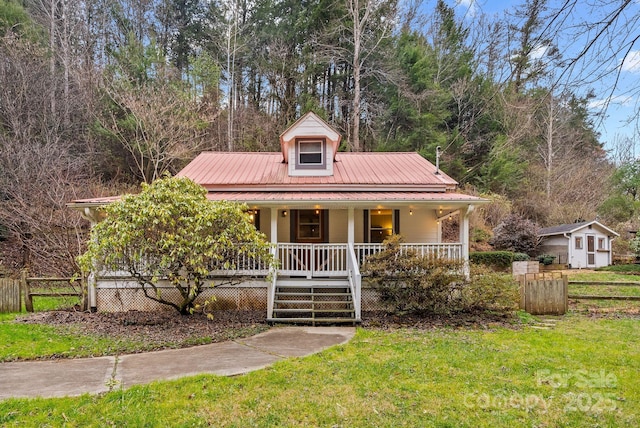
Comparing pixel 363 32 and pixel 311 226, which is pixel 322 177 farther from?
pixel 363 32

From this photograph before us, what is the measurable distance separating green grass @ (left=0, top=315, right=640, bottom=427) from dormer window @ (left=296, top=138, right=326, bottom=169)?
303 inches

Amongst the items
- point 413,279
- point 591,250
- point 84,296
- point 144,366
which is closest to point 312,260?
point 413,279

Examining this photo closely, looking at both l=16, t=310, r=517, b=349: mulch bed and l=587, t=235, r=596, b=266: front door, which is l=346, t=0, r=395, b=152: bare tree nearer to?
l=587, t=235, r=596, b=266: front door

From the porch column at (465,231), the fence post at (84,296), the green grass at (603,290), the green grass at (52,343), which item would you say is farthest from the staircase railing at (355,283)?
the green grass at (603,290)

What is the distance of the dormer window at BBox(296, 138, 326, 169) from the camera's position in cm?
1294

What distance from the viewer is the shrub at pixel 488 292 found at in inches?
356

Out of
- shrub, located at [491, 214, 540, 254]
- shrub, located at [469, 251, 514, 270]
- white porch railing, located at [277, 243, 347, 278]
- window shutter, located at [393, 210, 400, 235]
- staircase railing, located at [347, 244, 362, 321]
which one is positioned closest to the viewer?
staircase railing, located at [347, 244, 362, 321]

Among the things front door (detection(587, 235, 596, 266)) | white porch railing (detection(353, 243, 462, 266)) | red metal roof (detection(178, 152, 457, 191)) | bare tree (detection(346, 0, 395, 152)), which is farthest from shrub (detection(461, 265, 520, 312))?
front door (detection(587, 235, 596, 266))

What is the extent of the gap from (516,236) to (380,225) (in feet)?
37.6

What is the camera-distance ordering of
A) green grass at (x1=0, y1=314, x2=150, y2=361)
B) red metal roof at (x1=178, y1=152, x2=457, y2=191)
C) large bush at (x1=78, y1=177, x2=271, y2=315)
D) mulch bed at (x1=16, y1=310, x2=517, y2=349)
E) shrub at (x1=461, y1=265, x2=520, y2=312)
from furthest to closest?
red metal roof at (x1=178, y1=152, x2=457, y2=191) < shrub at (x1=461, y1=265, x2=520, y2=312) < large bush at (x1=78, y1=177, x2=271, y2=315) < mulch bed at (x1=16, y1=310, x2=517, y2=349) < green grass at (x1=0, y1=314, x2=150, y2=361)

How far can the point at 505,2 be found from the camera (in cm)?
322

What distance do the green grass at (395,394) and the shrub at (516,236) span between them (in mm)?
14587

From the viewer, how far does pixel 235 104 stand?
989 inches

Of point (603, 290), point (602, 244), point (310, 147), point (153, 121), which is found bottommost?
point (603, 290)
